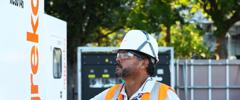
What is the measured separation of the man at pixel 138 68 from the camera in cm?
362

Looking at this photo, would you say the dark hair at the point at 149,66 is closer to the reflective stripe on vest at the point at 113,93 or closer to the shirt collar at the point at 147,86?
the shirt collar at the point at 147,86

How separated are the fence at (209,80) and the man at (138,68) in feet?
35.8

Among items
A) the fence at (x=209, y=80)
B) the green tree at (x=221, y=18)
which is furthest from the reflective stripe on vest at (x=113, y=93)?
the green tree at (x=221, y=18)

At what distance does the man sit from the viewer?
11.9ft

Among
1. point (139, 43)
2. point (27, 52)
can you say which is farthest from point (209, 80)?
point (139, 43)

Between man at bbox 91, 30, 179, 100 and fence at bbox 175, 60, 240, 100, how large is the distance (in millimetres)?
10903

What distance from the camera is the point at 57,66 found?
9156 millimetres

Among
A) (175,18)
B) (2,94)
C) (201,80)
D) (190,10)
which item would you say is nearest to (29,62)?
(2,94)

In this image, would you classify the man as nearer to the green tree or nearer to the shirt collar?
the shirt collar

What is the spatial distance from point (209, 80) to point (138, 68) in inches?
442

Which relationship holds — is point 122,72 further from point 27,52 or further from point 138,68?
point 27,52

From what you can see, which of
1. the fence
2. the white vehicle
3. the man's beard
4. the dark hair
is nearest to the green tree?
the fence

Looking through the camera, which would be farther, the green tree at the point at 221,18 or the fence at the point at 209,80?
the green tree at the point at 221,18

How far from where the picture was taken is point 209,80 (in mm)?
14703
